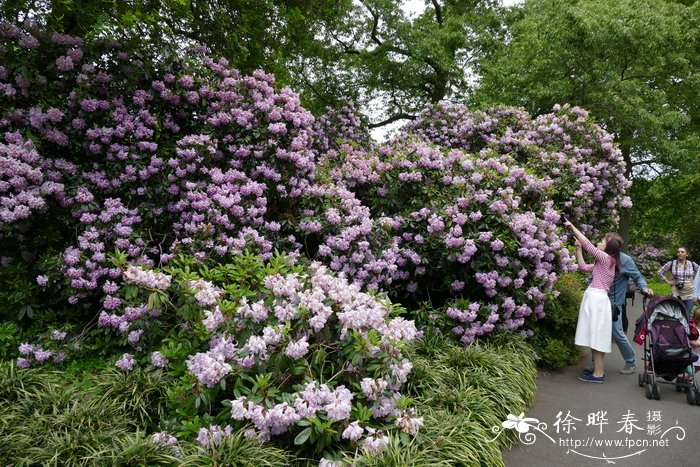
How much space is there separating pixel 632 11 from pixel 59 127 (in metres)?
12.8

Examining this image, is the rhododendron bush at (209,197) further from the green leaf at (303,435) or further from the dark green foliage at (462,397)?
the green leaf at (303,435)

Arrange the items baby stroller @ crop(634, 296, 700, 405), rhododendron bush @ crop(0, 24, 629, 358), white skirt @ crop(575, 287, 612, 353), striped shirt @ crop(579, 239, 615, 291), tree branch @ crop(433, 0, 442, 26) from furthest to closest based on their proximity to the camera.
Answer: tree branch @ crop(433, 0, 442, 26) → striped shirt @ crop(579, 239, 615, 291) → white skirt @ crop(575, 287, 612, 353) → baby stroller @ crop(634, 296, 700, 405) → rhododendron bush @ crop(0, 24, 629, 358)

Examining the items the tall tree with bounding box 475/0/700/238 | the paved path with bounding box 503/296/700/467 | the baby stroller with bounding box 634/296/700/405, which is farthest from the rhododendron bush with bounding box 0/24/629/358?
the tall tree with bounding box 475/0/700/238

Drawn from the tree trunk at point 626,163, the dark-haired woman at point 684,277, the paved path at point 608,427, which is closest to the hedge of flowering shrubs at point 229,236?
the paved path at point 608,427

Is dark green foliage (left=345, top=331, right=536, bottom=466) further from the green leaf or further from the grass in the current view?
the green leaf

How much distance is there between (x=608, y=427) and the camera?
170 inches

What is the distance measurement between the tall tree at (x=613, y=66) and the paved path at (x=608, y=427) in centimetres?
885

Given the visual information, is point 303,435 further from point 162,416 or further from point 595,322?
point 595,322

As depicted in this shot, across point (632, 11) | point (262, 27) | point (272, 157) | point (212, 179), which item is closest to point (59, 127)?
point (212, 179)

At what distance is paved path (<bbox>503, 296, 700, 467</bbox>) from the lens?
377 cm

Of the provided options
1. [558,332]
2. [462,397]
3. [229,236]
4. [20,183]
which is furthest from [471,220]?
[20,183]

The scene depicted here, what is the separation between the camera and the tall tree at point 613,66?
1166cm

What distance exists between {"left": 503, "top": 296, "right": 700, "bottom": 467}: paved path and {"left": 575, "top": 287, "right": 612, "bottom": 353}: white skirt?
1.60ft

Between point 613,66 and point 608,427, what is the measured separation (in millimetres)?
11027
